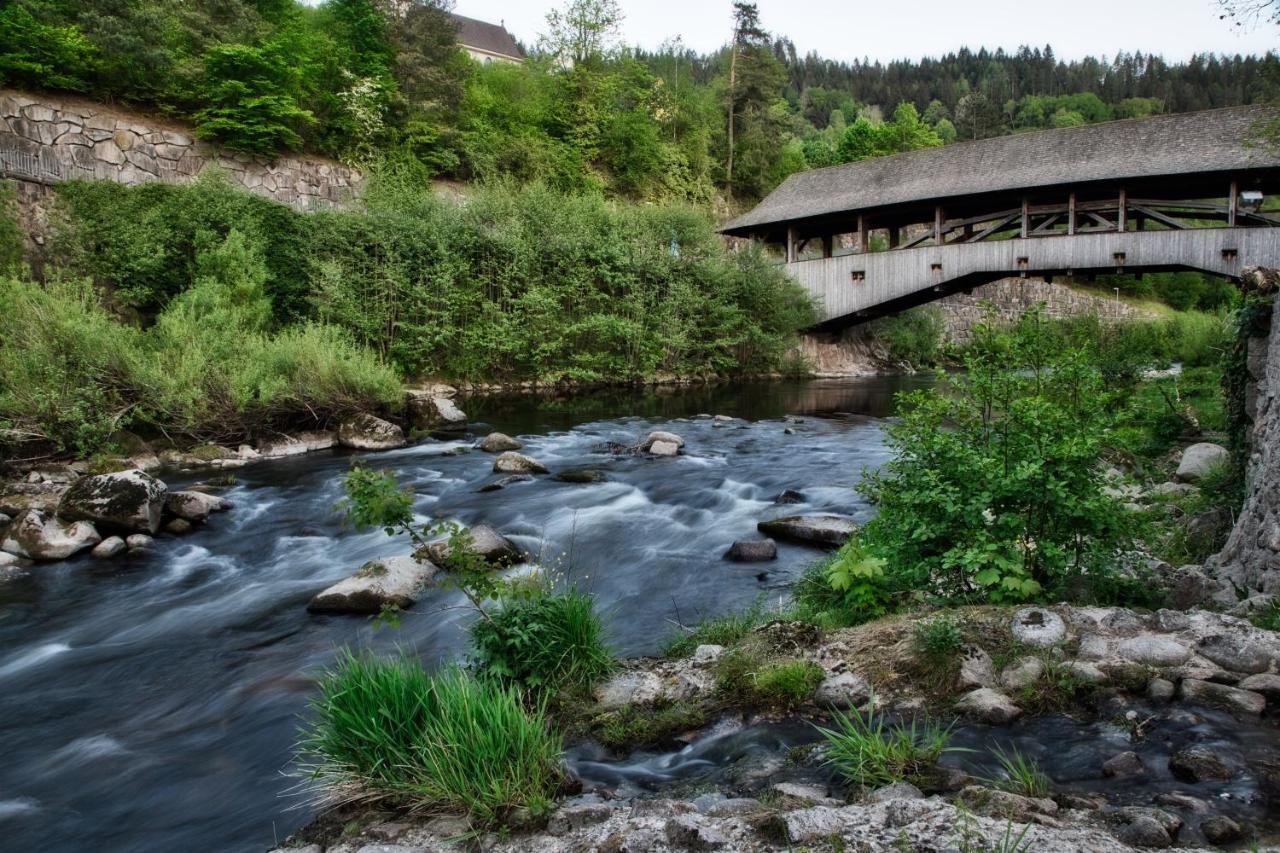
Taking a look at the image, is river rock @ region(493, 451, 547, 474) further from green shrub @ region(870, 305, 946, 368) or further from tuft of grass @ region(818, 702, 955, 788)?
green shrub @ region(870, 305, 946, 368)

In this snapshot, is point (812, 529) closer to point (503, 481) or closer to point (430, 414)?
point (503, 481)

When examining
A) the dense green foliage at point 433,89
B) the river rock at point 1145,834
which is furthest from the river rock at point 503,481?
the dense green foliage at point 433,89

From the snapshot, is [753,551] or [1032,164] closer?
[753,551]

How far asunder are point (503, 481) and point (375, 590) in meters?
4.48

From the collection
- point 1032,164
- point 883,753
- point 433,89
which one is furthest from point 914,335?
point 883,753

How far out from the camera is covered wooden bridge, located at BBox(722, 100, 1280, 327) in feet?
58.5

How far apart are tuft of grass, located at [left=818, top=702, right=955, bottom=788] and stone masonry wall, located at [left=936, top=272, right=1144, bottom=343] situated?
1323 inches

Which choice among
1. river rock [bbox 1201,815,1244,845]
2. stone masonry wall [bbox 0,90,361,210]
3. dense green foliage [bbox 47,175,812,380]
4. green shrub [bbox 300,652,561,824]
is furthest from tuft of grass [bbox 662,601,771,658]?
stone masonry wall [bbox 0,90,361,210]

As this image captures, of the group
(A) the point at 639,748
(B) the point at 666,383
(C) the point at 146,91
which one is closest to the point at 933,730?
(A) the point at 639,748

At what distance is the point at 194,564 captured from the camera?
7.21 meters

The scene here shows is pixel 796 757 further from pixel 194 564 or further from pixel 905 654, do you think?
pixel 194 564

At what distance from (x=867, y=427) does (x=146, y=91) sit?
21.9 meters

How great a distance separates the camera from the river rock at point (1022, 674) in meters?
3.43

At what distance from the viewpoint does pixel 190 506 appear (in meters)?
8.34
